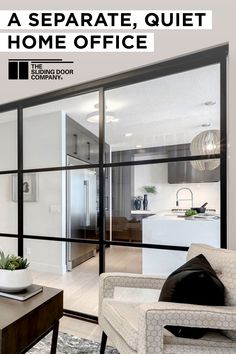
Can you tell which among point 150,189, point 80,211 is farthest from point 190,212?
point 80,211

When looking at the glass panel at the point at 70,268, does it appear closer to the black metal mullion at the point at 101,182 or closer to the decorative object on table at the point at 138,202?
the black metal mullion at the point at 101,182

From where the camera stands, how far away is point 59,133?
3393 millimetres

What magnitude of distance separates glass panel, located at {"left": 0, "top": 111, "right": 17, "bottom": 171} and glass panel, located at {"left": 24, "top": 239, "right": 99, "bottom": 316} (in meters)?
1.11

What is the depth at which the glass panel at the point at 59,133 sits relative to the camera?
2.88 meters

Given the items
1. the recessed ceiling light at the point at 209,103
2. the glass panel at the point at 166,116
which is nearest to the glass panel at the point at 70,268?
the glass panel at the point at 166,116

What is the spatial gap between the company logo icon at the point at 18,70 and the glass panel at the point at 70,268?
1980 mm

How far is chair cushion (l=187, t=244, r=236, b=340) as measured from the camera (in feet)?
4.45

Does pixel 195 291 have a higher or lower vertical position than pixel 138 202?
lower

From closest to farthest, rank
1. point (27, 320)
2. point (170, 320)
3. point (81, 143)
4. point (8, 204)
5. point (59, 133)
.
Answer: point (170, 320) → point (27, 320) → point (81, 143) → point (59, 133) → point (8, 204)

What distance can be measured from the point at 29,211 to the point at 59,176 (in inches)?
27.4

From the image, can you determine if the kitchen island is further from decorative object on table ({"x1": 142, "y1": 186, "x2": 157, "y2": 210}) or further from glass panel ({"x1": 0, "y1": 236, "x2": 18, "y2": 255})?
glass panel ({"x1": 0, "y1": 236, "x2": 18, "y2": 255})

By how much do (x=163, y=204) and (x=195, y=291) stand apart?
3.50 feet

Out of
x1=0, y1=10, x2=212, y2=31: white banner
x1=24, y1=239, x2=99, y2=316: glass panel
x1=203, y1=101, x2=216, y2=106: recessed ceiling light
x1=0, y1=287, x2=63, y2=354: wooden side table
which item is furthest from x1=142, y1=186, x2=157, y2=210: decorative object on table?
x1=0, y1=10, x2=212, y2=31: white banner

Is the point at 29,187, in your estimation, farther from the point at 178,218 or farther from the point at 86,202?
the point at 178,218
